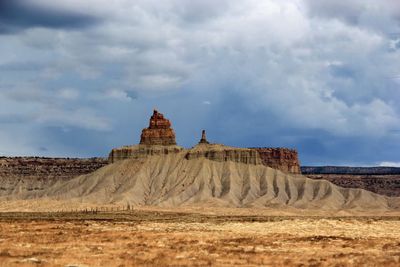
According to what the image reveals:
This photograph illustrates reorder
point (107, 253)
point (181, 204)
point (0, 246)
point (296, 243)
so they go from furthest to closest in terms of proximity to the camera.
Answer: point (181, 204) < point (296, 243) < point (0, 246) < point (107, 253)

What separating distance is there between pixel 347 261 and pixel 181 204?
137630 millimetres

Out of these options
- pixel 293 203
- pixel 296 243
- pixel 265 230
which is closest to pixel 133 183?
pixel 293 203

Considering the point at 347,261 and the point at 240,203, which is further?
the point at 240,203

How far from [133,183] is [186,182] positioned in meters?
13.7

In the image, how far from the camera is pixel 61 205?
167000 millimetres

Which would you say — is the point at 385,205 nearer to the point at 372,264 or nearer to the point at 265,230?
the point at 265,230

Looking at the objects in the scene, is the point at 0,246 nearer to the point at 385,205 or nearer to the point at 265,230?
the point at 265,230

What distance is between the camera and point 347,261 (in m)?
41.4

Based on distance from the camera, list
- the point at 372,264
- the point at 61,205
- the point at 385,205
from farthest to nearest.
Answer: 1. the point at 385,205
2. the point at 61,205
3. the point at 372,264

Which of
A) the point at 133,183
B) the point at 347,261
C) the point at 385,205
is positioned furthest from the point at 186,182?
the point at 347,261

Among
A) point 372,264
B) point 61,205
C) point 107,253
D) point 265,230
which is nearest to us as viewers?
point 372,264

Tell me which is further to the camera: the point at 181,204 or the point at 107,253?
the point at 181,204

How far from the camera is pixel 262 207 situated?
174 meters

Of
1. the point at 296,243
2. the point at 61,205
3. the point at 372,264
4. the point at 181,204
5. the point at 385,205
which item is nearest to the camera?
the point at 372,264
